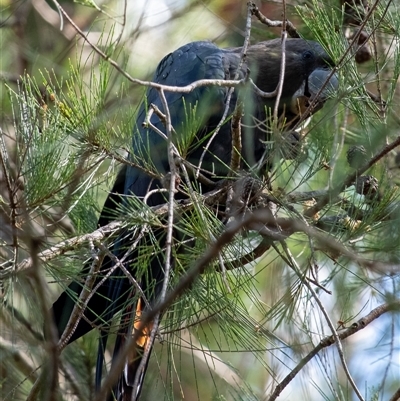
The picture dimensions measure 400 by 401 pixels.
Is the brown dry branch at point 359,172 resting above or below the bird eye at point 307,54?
below

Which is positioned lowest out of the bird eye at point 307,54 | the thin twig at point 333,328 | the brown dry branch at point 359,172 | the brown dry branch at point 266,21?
the thin twig at point 333,328

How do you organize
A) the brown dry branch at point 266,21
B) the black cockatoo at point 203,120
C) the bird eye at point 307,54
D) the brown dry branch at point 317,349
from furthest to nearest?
the bird eye at point 307,54 < the black cockatoo at point 203,120 < the brown dry branch at point 266,21 < the brown dry branch at point 317,349

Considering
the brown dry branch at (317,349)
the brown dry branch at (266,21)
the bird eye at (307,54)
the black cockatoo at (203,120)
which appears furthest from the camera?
the bird eye at (307,54)

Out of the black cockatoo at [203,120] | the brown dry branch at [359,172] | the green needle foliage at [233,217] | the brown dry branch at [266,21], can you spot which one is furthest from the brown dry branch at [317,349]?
the brown dry branch at [266,21]

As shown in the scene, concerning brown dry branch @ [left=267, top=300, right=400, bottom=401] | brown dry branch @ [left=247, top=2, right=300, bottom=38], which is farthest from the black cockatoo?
brown dry branch @ [left=267, top=300, right=400, bottom=401]

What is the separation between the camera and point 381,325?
92.7 inches

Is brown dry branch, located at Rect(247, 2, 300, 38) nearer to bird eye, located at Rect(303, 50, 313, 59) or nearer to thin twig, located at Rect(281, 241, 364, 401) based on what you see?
bird eye, located at Rect(303, 50, 313, 59)

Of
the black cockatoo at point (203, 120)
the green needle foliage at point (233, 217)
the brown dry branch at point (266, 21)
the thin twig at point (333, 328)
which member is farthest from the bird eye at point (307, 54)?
the thin twig at point (333, 328)

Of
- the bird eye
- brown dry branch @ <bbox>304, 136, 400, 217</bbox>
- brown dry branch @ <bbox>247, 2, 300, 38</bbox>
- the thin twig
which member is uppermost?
the bird eye

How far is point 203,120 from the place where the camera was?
2172 millimetres

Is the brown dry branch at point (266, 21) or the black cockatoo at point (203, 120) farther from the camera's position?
the black cockatoo at point (203, 120)

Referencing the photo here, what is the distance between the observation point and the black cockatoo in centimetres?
222

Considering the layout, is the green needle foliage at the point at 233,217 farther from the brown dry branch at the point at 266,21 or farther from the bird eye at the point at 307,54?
the bird eye at the point at 307,54

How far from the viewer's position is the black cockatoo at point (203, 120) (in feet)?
7.29
